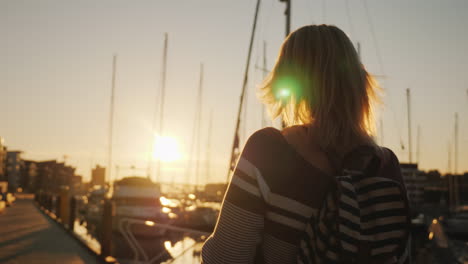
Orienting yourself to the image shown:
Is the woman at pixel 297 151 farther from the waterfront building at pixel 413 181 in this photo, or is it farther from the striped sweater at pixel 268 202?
the waterfront building at pixel 413 181

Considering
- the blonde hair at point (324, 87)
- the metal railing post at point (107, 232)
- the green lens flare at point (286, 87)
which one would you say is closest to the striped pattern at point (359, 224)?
the blonde hair at point (324, 87)

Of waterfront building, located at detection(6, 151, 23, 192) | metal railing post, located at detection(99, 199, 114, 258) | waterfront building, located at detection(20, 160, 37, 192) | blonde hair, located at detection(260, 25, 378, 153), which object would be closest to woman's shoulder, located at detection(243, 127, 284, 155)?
blonde hair, located at detection(260, 25, 378, 153)

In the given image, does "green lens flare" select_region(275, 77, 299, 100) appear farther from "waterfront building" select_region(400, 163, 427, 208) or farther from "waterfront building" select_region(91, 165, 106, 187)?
"waterfront building" select_region(91, 165, 106, 187)

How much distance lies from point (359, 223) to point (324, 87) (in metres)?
0.48

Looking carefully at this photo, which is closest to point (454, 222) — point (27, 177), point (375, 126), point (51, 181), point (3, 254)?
point (3, 254)

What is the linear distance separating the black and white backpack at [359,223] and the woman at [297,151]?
0.06 metres

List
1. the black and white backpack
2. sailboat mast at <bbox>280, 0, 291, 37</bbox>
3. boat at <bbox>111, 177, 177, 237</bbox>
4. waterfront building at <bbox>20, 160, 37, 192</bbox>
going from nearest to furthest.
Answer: the black and white backpack < sailboat mast at <bbox>280, 0, 291, 37</bbox> < boat at <bbox>111, 177, 177, 237</bbox> < waterfront building at <bbox>20, 160, 37, 192</bbox>

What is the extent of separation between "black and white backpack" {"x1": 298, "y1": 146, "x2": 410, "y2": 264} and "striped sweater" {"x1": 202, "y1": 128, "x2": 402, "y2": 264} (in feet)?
0.19

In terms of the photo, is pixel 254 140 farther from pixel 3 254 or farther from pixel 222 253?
pixel 3 254

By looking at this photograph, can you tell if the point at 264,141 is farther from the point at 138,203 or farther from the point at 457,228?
the point at 457,228

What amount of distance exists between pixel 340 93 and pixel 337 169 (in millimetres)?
277

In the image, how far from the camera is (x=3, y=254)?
10648 millimetres

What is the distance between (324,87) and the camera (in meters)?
1.67

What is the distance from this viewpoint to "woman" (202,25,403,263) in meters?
1.54
